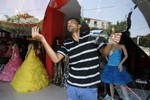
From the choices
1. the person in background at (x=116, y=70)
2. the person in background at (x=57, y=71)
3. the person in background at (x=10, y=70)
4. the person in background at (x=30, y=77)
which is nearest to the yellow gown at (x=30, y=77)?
the person in background at (x=30, y=77)

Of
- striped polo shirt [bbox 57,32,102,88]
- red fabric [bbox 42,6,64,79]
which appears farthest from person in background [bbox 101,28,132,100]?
red fabric [bbox 42,6,64,79]

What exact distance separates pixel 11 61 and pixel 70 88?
12.3 ft

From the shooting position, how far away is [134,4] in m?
2.40

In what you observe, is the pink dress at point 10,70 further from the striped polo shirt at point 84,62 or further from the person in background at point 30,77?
the striped polo shirt at point 84,62

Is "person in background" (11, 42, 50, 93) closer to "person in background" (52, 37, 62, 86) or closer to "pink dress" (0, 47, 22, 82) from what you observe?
"person in background" (52, 37, 62, 86)

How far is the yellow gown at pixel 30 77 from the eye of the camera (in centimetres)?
462

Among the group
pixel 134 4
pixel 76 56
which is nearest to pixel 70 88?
pixel 76 56

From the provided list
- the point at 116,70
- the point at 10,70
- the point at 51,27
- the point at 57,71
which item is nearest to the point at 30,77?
the point at 57,71

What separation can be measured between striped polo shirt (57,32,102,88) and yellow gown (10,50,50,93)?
9.14 feet

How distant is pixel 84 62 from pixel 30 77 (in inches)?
115

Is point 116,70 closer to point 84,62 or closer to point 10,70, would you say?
point 84,62

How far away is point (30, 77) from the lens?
4672mm

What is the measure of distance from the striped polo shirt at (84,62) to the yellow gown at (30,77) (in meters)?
2.79

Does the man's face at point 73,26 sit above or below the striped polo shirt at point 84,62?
above
